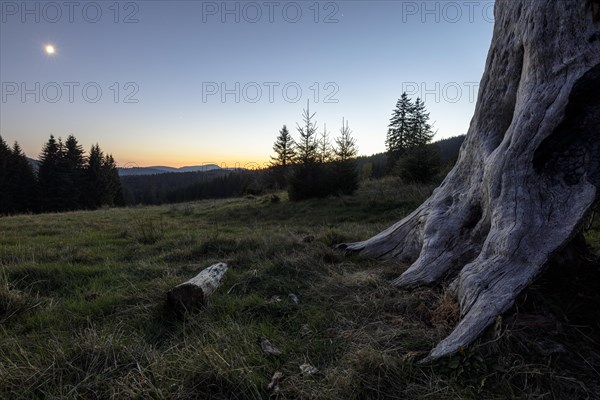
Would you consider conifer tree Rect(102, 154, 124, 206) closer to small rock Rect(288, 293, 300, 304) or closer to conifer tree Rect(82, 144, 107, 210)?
conifer tree Rect(82, 144, 107, 210)

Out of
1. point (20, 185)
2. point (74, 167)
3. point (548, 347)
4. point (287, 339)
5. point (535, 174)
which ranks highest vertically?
point (74, 167)

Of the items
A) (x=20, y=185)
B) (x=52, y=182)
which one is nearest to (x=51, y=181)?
(x=52, y=182)

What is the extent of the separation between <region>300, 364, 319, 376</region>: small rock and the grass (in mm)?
32

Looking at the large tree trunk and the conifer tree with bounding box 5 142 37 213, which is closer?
the large tree trunk

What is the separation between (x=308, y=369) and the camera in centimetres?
236

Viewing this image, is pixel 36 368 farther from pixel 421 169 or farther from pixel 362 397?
pixel 421 169

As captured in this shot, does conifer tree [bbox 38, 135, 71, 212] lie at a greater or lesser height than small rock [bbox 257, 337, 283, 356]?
greater

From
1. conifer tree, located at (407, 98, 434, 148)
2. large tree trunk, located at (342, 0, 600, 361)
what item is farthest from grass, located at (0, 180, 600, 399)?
conifer tree, located at (407, 98, 434, 148)

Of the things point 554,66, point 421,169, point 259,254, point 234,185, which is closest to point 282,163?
point 421,169

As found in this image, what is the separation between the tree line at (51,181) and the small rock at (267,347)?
4727 centimetres

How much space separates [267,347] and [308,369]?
47 cm

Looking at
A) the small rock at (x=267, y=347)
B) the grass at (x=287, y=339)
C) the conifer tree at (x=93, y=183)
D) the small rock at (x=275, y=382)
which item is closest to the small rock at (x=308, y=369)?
the grass at (x=287, y=339)

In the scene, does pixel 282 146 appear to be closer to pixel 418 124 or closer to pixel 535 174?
pixel 418 124

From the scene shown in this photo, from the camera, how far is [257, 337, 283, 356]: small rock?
2.60 meters
